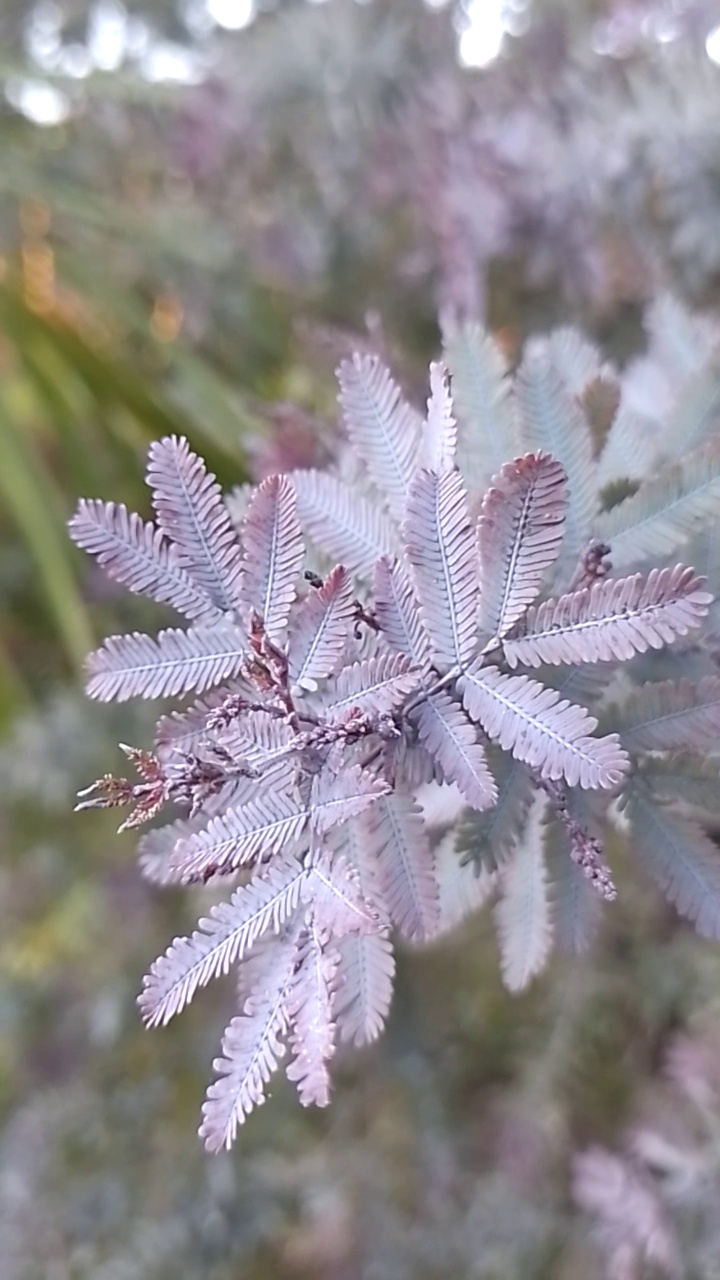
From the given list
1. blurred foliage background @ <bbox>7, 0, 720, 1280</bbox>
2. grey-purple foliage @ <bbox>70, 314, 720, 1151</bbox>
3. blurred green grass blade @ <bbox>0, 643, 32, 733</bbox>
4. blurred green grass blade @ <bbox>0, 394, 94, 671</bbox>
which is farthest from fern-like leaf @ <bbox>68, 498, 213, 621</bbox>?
blurred green grass blade @ <bbox>0, 643, 32, 733</bbox>

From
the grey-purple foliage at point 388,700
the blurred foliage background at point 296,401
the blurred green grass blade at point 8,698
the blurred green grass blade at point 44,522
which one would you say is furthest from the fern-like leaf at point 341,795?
the blurred green grass blade at point 8,698

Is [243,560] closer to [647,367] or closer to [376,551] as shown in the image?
[376,551]

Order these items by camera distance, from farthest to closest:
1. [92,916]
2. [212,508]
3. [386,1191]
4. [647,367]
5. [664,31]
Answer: [92,916]
[386,1191]
[664,31]
[647,367]
[212,508]

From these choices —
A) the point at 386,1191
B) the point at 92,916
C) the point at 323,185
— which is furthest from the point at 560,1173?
the point at 323,185

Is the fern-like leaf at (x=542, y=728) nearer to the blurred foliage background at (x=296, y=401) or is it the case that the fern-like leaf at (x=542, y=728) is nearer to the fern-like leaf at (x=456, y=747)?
the fern-like leaf at (x=456, y=747)

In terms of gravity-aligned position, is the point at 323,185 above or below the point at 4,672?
above
